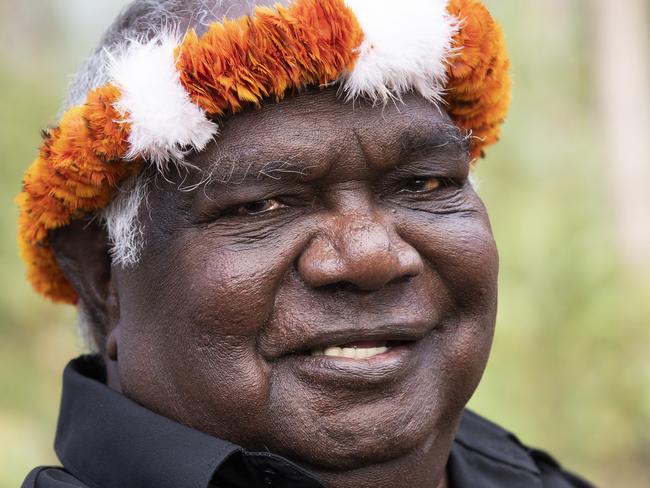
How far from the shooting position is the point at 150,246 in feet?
7.53

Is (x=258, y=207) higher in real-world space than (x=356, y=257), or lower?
higher

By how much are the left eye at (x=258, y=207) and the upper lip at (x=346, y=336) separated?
33 cm

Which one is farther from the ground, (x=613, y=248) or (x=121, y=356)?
(x=613, y=248)

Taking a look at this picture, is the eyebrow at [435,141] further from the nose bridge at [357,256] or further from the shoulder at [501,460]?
the shoulder at [501,460]

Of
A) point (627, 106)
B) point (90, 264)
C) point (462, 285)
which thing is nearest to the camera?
point (462, 285)

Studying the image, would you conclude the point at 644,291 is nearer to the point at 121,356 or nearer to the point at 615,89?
the point at 615,89

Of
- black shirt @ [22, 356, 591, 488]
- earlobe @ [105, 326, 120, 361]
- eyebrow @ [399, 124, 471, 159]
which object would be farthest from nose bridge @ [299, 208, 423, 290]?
earlobe @ [105, 326, 120, 361]

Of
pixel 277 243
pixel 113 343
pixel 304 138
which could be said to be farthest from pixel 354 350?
pixel 113 343

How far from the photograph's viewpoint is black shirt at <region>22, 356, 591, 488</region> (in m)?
2.11

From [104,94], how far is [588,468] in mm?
5773

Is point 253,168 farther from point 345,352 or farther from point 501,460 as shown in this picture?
point 501,460

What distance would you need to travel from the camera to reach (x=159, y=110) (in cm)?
218

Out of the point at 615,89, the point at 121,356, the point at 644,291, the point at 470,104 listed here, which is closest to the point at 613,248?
the point at 644,291

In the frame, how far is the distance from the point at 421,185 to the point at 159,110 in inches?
28.2
